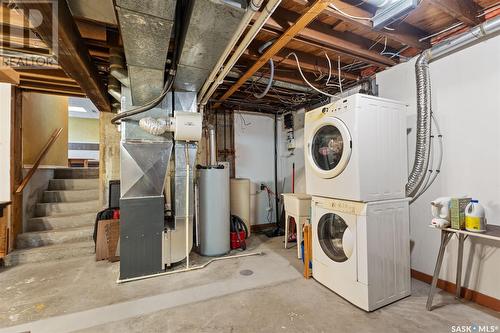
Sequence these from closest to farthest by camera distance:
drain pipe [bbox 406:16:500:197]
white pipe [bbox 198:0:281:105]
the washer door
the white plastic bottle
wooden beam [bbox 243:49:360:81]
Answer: white pipe [bbox 198:0:281:105]
the white plastic bottle
the washer door
drain pipe [bbox 406:16:500:197]
wooden beam [bbox 243:49:360:81]

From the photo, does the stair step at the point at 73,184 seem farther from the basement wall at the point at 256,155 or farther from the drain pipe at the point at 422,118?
the drain pipe at the point at 422,118

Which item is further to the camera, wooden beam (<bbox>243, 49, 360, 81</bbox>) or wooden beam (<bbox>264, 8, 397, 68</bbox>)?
wooden beam (<bbox>243, 49, 360, 81</bbox>)

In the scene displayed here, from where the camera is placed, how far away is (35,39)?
2205 millimetres

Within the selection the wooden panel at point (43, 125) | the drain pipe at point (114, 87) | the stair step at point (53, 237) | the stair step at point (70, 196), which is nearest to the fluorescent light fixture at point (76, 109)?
the wooden panel at point (43, 125)

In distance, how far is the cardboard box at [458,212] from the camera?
1889mm

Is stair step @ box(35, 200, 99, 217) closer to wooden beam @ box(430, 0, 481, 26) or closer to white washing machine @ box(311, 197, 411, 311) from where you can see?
white washing machine @ box(311, 197, 411, 311)

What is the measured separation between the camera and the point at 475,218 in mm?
1809

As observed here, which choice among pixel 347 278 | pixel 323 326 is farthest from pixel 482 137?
pixel 323 326

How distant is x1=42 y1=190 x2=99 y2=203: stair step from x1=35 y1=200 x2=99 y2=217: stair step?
191 millimetres

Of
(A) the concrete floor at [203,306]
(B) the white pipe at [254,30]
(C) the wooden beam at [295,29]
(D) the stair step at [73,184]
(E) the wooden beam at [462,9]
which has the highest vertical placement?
(E) the wooden beam at [462,9]

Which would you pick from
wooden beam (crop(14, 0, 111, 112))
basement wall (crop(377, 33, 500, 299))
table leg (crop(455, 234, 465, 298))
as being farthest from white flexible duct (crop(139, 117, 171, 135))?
table leg (crop(455, 234, 465, 298))

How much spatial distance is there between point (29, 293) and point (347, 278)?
10.8 feet

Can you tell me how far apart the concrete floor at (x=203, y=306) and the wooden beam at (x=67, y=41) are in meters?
2.28

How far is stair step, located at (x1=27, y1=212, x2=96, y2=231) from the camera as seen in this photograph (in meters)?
3.50
